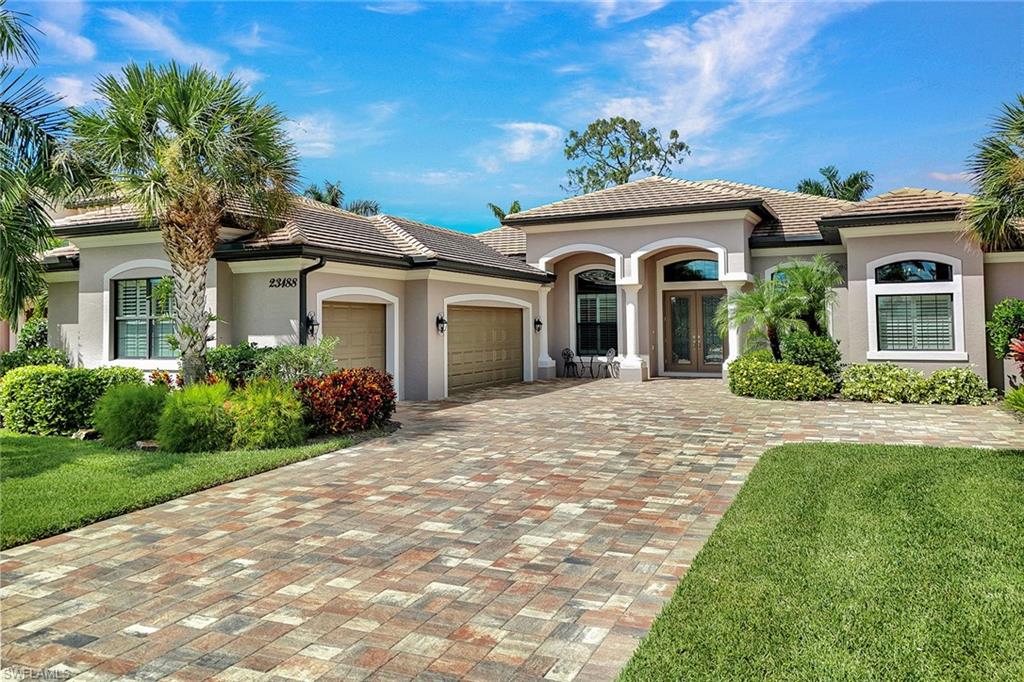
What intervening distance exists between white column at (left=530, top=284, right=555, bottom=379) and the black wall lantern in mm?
8999

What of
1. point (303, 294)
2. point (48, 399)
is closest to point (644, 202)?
point (303, 294)

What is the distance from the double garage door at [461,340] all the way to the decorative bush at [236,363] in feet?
5.21

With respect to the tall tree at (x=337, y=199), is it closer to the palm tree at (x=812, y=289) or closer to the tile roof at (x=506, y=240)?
the tile roof at (x=506, y=240)

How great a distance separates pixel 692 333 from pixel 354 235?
11.4 metres

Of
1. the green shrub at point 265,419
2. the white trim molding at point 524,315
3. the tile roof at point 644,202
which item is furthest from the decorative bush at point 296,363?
the tile roof at point 644,202

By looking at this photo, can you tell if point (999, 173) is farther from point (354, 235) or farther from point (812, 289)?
point (354, 235)

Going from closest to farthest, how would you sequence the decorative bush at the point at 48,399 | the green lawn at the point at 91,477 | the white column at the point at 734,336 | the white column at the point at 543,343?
the green lawn at the point at 91,477 < the decorative bush at the point at 48,399 < the white column at the point at 734,336 < the white column at the point at 543,343

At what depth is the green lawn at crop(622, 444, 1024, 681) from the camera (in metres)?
3.46

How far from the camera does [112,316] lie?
1495 centimetres

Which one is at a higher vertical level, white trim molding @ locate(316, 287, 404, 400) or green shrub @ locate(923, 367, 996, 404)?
white trim molding @ locate(316, 287, 404, 400)

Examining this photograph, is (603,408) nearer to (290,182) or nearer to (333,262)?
(333,262)

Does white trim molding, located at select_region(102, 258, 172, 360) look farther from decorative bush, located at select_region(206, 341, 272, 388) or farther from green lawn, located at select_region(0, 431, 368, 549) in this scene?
green lawn, located at select_region(0, 431, 368, 549)

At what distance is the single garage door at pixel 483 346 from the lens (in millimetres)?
17047

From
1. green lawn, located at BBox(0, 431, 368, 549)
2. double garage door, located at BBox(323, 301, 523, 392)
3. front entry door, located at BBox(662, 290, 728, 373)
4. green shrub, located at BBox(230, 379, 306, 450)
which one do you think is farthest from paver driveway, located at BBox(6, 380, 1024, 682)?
front entry door, located at BBox(662, 290, 728, 373)
